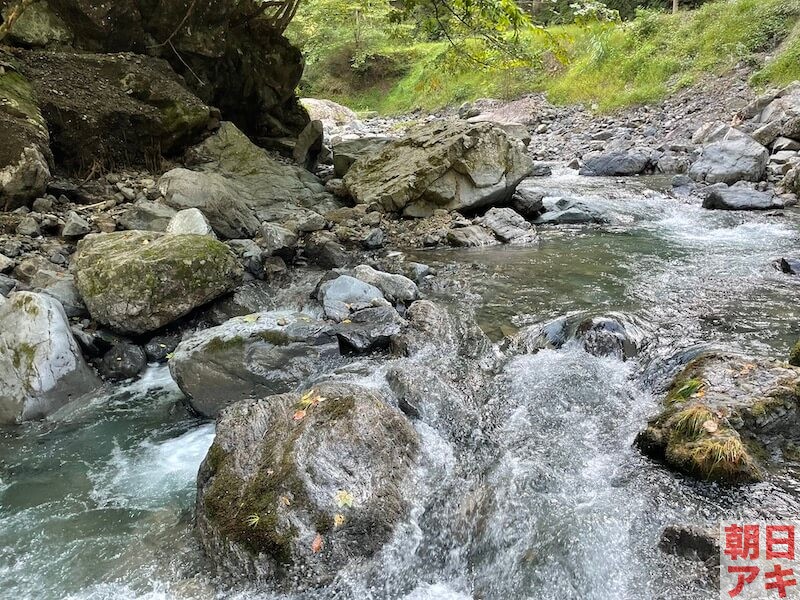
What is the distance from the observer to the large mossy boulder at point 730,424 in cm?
342

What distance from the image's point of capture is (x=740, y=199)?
10.7 m

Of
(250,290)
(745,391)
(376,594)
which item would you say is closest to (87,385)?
(250,290)

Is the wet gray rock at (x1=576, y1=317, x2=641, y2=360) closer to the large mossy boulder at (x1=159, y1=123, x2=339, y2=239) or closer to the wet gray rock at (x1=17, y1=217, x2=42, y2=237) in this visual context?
the large mossy boulder at (x1=159, y1=123, x2=339, y2=239)

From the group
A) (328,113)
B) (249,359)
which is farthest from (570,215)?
(328,113)

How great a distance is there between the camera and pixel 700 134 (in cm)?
1556

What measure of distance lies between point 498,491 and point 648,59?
75.4 ft

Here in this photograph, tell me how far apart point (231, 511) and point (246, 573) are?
35cm

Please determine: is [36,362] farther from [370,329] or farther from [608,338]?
[608,338]

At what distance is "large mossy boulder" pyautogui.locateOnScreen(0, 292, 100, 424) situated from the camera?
187 inches

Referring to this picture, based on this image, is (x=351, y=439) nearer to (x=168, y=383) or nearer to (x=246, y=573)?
(x=246, y=573)

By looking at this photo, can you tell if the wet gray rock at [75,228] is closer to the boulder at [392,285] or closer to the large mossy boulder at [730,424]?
the boulder at [392,285]

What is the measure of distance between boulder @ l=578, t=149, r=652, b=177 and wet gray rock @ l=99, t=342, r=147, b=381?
1304 cm

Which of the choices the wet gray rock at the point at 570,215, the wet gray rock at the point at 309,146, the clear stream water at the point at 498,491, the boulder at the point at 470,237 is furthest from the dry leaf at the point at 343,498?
the wet gray rock at the point at 309,146

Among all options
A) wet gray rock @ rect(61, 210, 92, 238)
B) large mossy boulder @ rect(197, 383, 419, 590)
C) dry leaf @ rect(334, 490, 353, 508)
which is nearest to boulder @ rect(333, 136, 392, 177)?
wet gray rock @ rect(61, 210, 92, 238)
